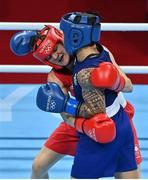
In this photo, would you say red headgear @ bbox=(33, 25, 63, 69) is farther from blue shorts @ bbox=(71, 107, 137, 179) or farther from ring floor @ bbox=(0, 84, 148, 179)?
ring floor @ bbox=(0, 84, 148, 179)

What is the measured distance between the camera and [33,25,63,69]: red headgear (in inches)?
72.9

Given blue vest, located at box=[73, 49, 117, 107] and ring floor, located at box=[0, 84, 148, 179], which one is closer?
blue vest, located at box=[73, 49, 117, 107]

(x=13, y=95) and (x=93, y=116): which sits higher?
(x=93, y=116)

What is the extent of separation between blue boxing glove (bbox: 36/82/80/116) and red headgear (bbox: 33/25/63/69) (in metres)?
0.11

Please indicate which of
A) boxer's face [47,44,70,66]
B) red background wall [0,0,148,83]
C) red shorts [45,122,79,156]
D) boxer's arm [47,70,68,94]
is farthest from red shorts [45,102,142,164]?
red background wall [0,0,148,83]

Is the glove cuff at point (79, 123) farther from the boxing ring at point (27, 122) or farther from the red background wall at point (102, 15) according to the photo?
the red background wall at point (102, 15)

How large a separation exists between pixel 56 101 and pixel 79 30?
0.24 metres

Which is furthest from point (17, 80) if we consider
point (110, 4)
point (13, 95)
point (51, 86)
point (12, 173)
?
point (51, 86)

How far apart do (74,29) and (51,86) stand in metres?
0.21

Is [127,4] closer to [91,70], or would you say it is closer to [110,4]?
[110,4]

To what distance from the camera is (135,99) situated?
3.42m

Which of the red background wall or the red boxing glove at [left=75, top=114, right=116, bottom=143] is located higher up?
the red boxing glove at [left=75, top=114, right=116, bottom=143]

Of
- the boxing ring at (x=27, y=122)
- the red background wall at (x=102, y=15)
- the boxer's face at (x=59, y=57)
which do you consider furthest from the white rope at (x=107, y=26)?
the red background wall at (x=102, y=15)

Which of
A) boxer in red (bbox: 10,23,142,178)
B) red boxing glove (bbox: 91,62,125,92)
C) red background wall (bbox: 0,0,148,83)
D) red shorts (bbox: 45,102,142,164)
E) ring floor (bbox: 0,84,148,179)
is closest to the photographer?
red boxing glove (bbox: 91,62,125,92)
